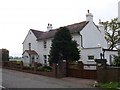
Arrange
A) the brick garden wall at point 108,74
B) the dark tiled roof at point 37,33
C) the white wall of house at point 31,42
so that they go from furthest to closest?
1. the dark tiled roof at point 37,33
2. the white wall of house at point 31,42
3. the brick garden wall at point 108,74

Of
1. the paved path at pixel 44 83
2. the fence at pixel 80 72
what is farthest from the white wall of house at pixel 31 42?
the paved path at pixel 44 83

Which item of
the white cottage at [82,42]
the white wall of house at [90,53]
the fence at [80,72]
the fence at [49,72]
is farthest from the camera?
the white cottage at [82,42]

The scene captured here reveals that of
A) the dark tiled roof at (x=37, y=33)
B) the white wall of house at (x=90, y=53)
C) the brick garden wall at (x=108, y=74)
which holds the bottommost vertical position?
the brick garden wall at (x=108, y=74)

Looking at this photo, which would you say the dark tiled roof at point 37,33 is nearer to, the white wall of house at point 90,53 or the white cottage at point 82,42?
the white cottage at point 82,42

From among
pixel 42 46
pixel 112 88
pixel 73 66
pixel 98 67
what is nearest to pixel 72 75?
pixel 73 66

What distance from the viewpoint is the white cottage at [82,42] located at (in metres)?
35.6

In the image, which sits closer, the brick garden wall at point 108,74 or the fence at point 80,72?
the brick garden wall at point 108,74

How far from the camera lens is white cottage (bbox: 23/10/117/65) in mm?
35625

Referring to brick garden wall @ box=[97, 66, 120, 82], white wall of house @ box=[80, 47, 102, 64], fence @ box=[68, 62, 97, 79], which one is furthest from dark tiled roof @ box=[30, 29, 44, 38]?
brick garden wall @ box=[97, 66, 120, 82]

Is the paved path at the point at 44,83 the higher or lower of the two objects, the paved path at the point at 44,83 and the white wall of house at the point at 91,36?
the lower

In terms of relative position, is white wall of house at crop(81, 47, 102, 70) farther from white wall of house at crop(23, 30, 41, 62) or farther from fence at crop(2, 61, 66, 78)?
white wall of house at crop(23, 30, 41, 62)

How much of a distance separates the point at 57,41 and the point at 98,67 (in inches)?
426

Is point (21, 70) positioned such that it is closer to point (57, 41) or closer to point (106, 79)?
point (57, 41)

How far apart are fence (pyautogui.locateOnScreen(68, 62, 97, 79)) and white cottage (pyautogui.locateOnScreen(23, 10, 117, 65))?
909cm
